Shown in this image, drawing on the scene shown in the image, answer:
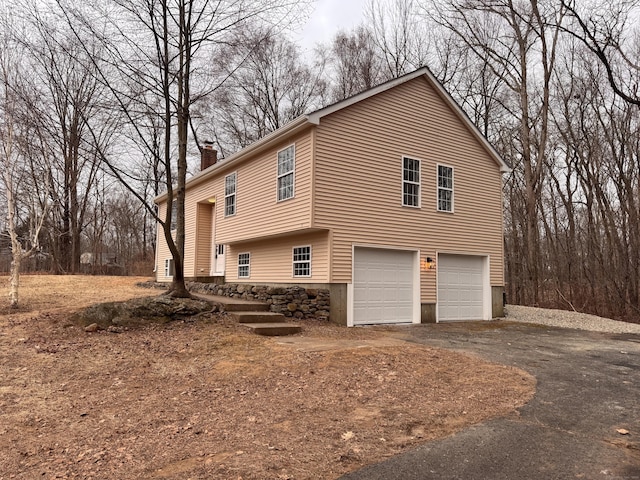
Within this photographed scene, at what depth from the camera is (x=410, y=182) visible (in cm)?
1255

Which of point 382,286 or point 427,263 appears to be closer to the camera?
point 382,286

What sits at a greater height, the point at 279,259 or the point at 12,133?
the point at 12,133

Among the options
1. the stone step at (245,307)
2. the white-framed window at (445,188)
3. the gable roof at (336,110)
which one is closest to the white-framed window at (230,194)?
the gable roof at (336,110)

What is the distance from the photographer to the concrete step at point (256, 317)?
31.2 feet

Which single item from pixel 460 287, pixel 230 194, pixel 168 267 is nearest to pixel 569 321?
pixel 460 287

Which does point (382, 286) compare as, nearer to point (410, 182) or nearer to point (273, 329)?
point (410, 182)

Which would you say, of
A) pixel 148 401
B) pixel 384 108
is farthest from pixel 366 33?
pixel 148 401

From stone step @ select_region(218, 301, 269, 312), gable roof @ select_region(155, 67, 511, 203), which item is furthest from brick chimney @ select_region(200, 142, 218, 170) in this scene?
stone step @ select_region(218, 301, 269, 312)

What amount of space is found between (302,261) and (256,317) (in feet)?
8.69

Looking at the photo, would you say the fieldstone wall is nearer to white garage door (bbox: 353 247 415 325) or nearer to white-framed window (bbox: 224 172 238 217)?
white garage door (bbox: 353 247 415 325)

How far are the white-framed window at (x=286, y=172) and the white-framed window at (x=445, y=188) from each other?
463cm

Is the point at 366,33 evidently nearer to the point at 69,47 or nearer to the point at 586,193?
the point at 586,193

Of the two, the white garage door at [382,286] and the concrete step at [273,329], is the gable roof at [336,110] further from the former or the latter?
the concrete step at [273,329]

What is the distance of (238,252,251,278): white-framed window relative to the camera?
14414 millimetres
